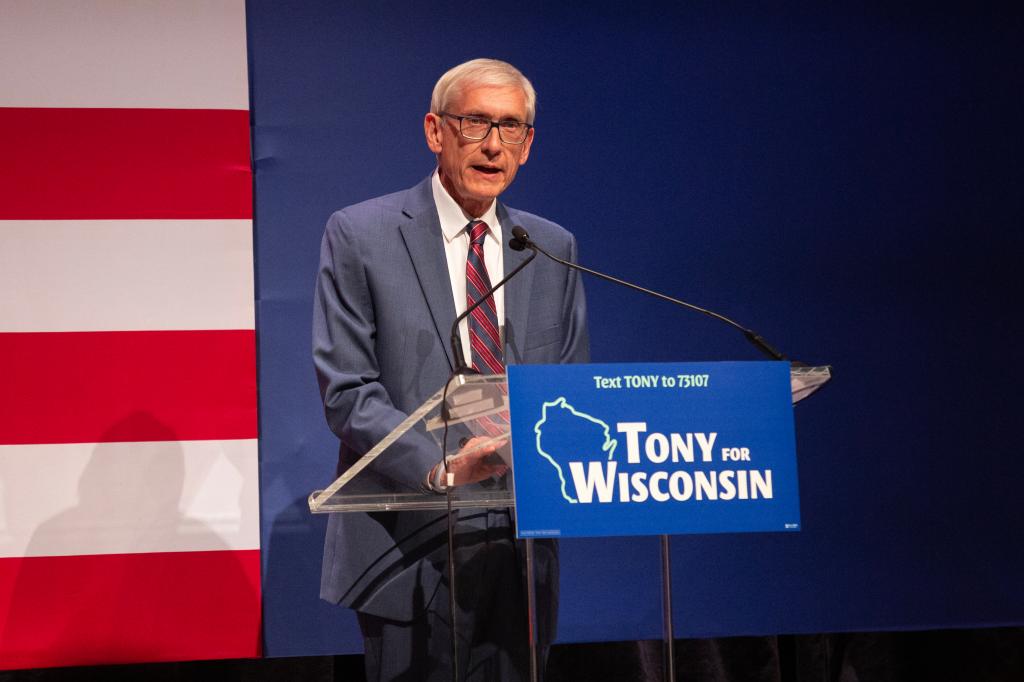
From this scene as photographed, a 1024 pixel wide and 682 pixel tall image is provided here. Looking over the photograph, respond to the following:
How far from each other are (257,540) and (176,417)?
390mm

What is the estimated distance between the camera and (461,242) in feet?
6.77

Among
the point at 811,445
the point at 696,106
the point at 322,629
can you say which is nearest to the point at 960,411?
the point at 811,445

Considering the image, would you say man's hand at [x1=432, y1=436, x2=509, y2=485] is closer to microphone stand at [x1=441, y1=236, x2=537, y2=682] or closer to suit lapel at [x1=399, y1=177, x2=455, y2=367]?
A: microphone stand at [x1=441, y1=236, x2=537, y2=682]

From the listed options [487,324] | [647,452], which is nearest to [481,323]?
[487,324]

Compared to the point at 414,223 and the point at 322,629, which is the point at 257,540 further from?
the point at 414,223

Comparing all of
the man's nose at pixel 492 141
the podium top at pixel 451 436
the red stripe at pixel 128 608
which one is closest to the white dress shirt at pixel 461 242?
the man's nose at pixel 492 141

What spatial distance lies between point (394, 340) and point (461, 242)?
0.80 feet

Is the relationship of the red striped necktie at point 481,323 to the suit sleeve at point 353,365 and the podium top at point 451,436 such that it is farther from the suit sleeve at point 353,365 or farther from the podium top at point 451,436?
the podium top at point 451,436

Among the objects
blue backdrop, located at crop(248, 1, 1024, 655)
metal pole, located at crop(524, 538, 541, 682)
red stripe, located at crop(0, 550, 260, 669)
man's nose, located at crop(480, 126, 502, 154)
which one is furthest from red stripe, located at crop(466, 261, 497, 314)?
red stripe, located at crop(0, 550, 260, 669)

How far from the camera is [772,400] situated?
4.86ft

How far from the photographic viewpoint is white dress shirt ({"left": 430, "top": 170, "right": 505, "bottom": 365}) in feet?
6.66

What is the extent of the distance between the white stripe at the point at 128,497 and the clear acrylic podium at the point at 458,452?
1392mm

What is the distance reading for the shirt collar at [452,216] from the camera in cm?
207

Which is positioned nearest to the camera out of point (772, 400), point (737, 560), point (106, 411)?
point (772, 400)
